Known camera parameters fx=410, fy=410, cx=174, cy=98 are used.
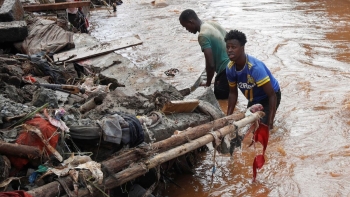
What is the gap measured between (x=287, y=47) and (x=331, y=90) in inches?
118

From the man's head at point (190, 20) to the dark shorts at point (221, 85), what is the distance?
2.92ft

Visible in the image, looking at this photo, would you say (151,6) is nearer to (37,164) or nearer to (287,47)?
(287,47)

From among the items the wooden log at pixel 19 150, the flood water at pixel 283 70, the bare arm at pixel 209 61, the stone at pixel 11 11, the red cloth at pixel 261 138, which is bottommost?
the flood water at pixel 283 70

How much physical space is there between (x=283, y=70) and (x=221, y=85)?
2287mm

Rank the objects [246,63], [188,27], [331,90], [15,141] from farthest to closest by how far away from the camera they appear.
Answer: [331,90] < [188,27] < [246,63] < [15,141]

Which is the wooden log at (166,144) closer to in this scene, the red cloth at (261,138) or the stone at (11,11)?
the red cloth at (261,138)

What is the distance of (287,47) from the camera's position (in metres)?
10.1

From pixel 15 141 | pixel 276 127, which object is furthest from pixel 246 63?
pixel 15 141

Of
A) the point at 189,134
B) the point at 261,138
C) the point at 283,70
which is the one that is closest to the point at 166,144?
the point at 189,134

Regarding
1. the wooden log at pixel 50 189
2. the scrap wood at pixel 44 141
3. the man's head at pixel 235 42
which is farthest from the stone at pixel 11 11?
the wooden log at pixel 50 189

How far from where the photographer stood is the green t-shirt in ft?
19.6

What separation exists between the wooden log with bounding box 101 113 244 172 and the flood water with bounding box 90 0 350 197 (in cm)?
88

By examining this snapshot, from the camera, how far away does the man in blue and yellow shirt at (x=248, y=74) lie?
183 inches

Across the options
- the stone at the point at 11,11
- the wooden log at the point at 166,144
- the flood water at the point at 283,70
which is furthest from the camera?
the stone at the point at 11,11
